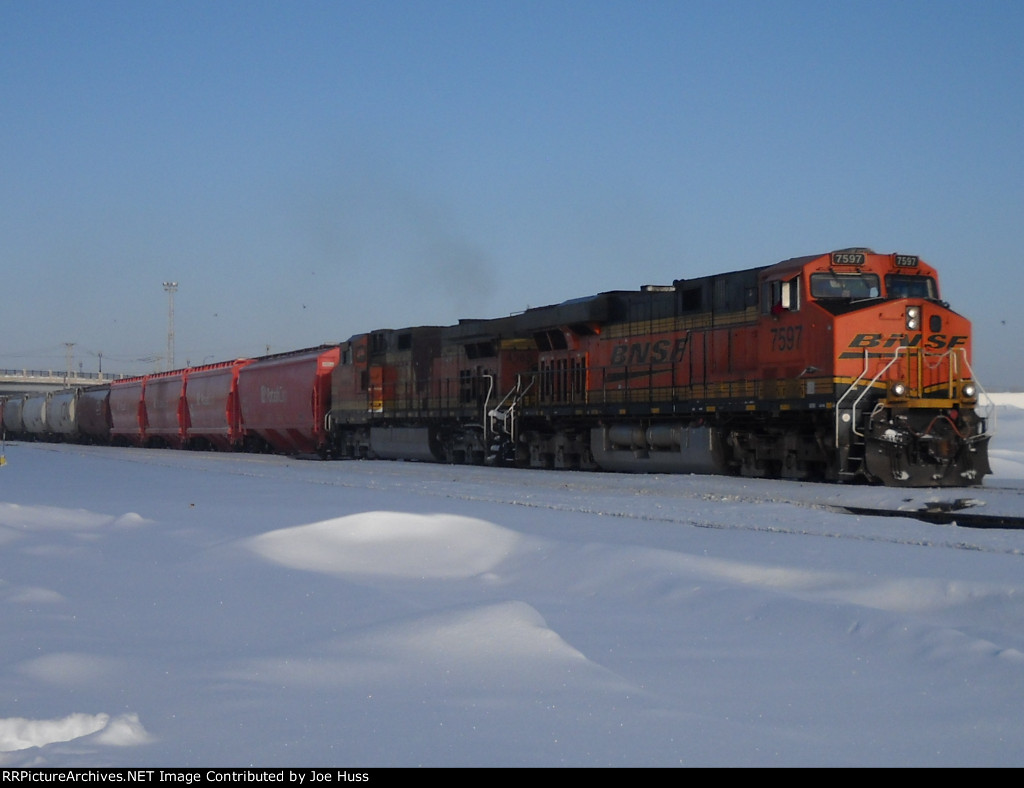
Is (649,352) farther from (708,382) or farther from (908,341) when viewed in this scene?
(908,341)

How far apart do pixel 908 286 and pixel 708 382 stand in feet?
11.5

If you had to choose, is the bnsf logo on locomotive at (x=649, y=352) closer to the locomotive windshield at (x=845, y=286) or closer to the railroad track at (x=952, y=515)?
the locomotive windshield at (x=845, y=286)

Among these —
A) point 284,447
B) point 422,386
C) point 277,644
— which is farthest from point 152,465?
point 277,644

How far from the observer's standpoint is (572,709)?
4.60 meters

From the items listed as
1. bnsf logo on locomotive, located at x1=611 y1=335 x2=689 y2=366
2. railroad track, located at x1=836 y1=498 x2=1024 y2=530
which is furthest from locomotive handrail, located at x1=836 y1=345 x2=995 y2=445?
bnsf logo on locomotive, located at x1=611 y1=335 x2=689 y2=366

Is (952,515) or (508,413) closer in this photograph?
(952,515)

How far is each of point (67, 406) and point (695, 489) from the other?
44.9 m

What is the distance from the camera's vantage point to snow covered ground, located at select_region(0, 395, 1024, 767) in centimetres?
420

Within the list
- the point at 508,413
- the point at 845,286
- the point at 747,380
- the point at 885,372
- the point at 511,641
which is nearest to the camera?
the point at 511,641

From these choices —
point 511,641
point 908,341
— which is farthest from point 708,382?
point 511,641

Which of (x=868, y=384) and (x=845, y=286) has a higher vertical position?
(x=845, y=286)

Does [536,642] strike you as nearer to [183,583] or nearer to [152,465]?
[183,583]

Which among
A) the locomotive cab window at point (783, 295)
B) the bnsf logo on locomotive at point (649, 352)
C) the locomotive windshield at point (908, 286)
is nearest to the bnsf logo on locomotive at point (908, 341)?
the locomotive windshield at point (908, 286)

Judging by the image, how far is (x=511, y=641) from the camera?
5754 mm
